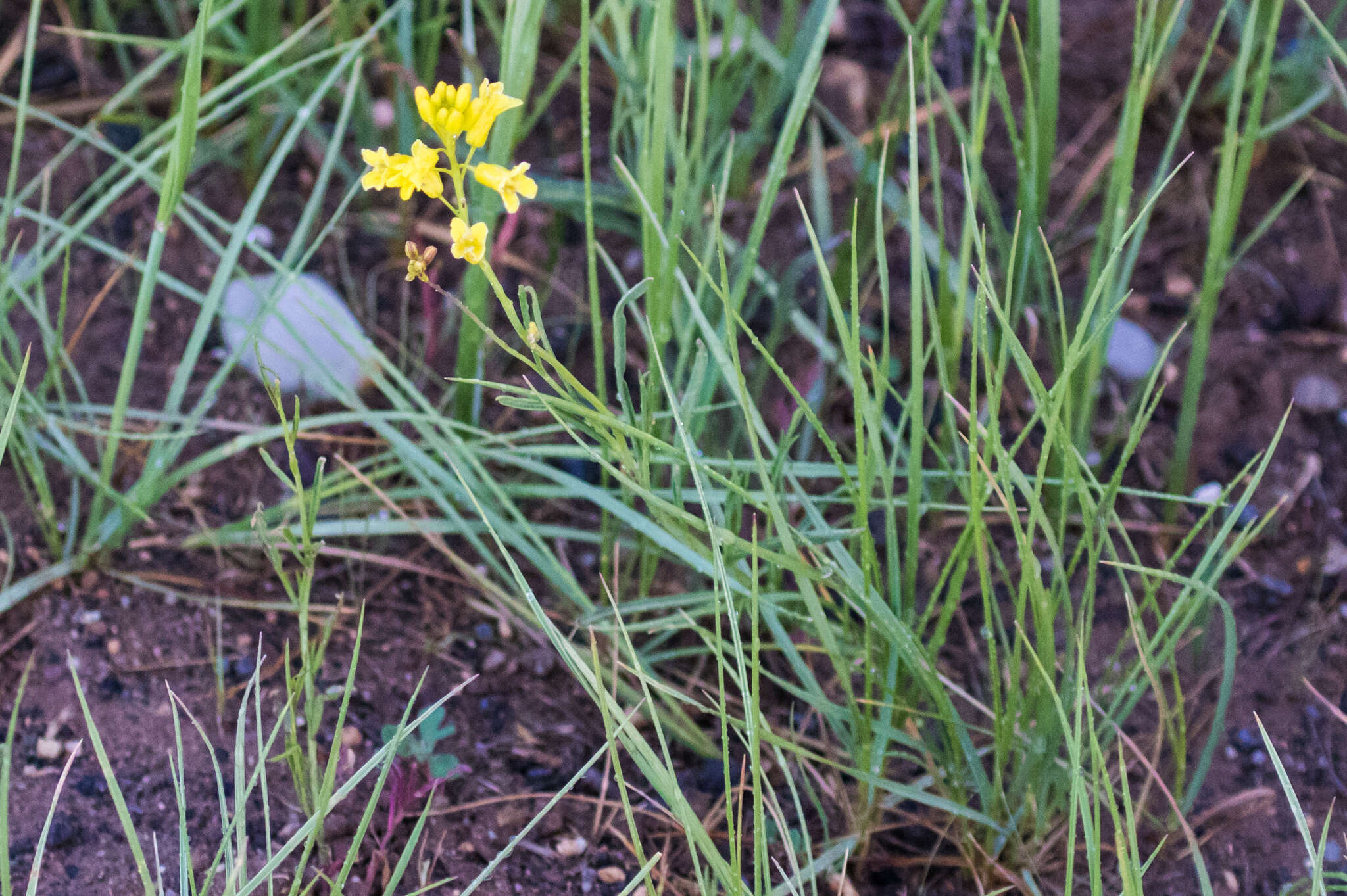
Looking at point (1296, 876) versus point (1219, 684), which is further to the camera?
point (1219, 684)

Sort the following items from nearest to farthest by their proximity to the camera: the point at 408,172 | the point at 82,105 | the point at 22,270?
1. the point at 408,172
2. the point at 22,270
3. the point at 82,105

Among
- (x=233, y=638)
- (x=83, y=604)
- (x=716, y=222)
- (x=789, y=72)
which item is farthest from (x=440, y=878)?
(x=789, y=72)

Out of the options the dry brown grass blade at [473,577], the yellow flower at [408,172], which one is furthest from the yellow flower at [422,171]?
the dry brown grass blade at [473,577]

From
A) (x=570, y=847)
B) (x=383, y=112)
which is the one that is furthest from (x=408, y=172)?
(x=383, y=112)

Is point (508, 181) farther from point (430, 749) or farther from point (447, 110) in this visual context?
point (430, 749)

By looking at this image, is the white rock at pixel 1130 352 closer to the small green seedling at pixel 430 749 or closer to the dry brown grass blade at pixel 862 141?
the dry brown grass blade at pixel 862 141

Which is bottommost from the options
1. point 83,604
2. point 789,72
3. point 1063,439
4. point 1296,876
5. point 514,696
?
point 1296,876

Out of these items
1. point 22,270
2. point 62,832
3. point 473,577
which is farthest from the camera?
point 22,270

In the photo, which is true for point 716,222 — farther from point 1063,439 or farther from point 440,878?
point 440,878
